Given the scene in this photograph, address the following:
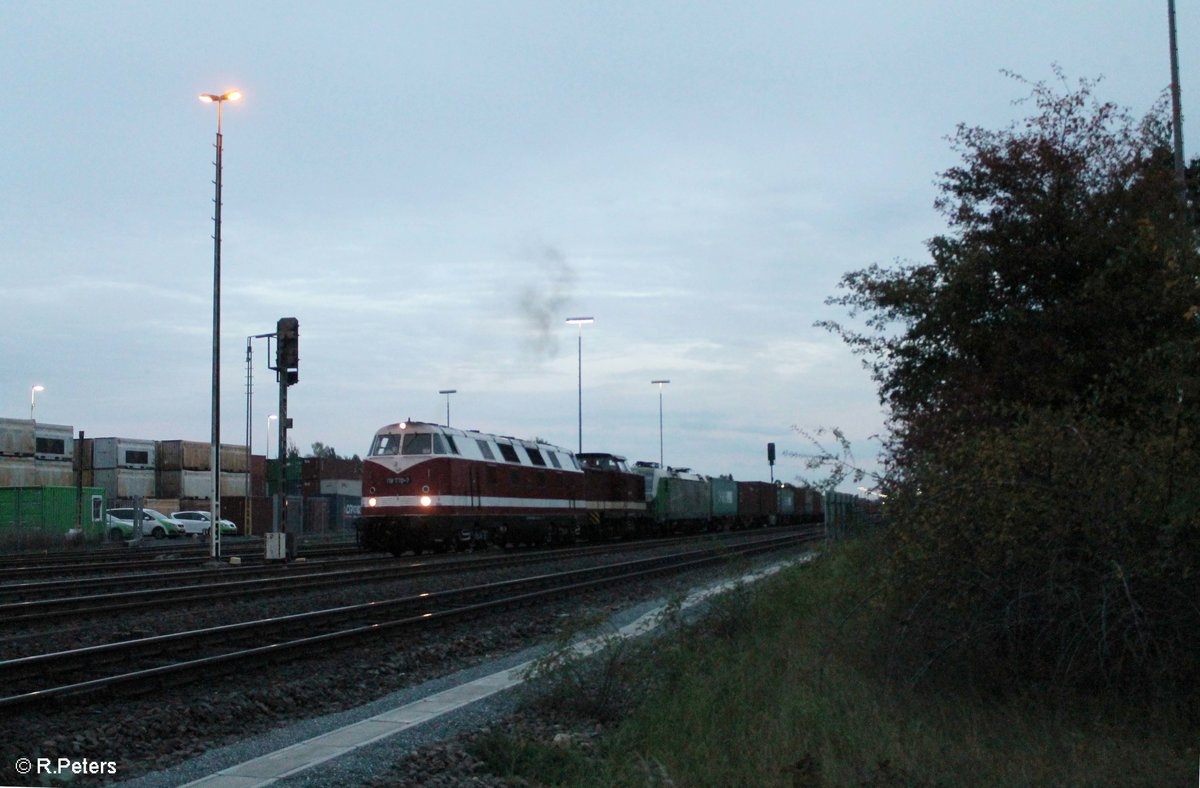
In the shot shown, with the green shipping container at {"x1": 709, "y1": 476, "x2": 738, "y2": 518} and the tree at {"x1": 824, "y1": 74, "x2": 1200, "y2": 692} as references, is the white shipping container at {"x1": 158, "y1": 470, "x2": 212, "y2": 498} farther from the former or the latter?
the tree at {"x1": 824, "y1": 74, "x2": 1200, "y2": 692}

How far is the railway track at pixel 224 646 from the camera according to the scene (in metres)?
10.3

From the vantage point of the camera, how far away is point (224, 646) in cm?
1309

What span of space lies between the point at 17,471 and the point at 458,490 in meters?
29.0

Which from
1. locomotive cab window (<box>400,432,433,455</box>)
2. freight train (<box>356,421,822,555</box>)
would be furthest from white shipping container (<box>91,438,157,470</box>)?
locomotive cab window (<box>400,432,433,455</box>)

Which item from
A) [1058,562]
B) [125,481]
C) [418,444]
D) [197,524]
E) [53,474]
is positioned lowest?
[197,524]

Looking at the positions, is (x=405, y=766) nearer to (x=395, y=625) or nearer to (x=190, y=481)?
(x=395, y=625)

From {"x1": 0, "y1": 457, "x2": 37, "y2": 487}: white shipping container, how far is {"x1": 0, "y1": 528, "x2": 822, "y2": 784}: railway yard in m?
27.4

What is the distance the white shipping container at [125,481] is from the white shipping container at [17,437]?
7.63 m

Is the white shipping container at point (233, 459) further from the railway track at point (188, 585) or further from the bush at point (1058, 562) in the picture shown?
the bush at point (1058, 562)

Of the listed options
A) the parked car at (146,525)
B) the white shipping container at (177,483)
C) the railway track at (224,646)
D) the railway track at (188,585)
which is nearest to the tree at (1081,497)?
the railway track at (224,646)

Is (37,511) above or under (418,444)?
under

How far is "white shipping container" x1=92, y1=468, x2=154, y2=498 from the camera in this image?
58031mm

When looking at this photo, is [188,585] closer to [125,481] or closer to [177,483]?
[125,481]

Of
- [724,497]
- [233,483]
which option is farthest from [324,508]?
[724,497]
